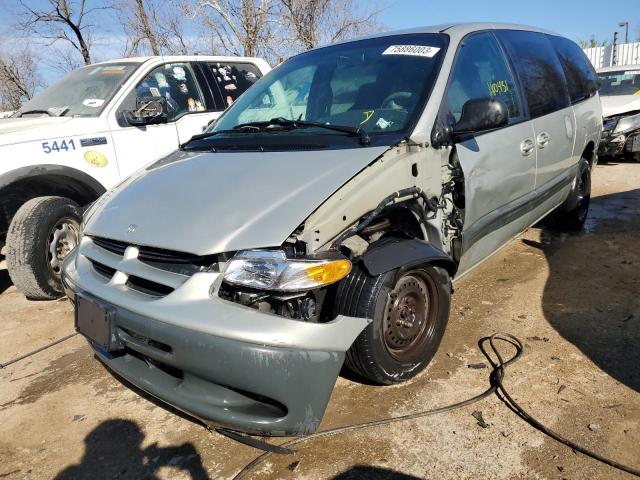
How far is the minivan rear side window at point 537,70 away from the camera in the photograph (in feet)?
12.3

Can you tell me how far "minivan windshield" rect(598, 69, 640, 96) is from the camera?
9889mm

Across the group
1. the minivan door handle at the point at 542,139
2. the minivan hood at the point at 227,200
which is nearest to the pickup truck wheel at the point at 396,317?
the minivan hood at the point at 227,200

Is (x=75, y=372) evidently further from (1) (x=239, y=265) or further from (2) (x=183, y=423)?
(1) (x=239, y=265)

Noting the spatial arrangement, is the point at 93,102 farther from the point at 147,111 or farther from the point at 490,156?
the point at 490,156

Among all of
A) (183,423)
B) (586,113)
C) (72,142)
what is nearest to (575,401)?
(183,423)

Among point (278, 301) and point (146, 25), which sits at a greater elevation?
point (146, 25)

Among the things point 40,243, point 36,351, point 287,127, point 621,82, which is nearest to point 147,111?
point 40,243

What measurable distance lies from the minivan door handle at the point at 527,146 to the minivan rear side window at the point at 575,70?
1184 mm

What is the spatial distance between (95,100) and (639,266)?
502cm

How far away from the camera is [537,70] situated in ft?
13.0

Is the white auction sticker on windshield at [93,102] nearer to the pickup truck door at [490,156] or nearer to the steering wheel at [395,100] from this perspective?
the steering wheel at [395,100]

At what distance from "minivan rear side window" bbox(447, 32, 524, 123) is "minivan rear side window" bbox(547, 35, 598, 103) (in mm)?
1213

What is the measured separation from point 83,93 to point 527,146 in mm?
3985

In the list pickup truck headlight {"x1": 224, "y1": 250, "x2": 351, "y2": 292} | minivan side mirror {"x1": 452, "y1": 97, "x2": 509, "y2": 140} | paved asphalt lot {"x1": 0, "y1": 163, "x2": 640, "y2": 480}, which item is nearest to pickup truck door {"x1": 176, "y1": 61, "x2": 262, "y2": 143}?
paved asphalt lot {"x1": 0, "y1": 163, "x2": 640, "y2": 480}
